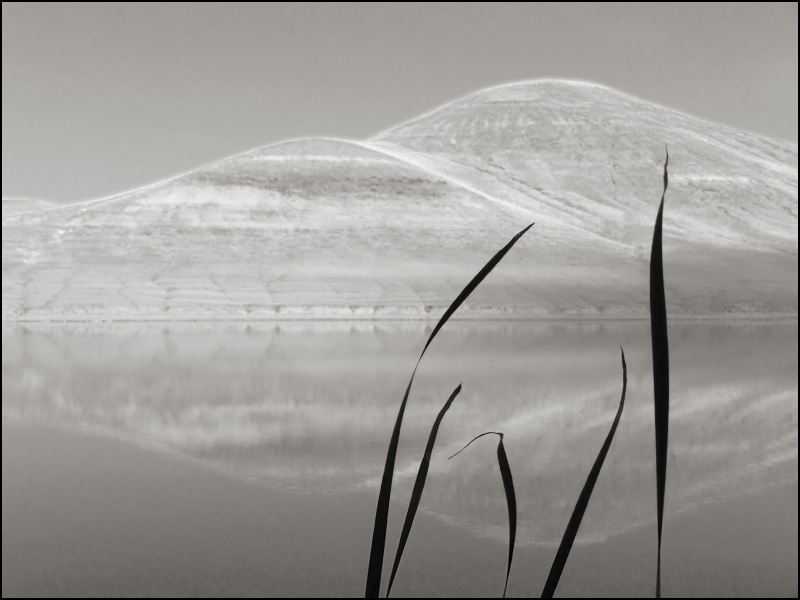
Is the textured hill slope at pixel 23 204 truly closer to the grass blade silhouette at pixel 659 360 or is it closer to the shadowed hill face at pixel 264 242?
the shadowed hill face at pixel 264 242

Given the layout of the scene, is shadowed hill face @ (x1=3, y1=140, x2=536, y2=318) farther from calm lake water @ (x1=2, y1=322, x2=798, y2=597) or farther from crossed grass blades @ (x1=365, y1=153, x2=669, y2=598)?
crossed grass blades @ (x1=365, y1=153, x2=669, y2=598)

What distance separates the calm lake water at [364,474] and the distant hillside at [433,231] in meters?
26.0

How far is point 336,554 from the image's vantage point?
1048cm

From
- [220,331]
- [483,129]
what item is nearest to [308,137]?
[483,129]

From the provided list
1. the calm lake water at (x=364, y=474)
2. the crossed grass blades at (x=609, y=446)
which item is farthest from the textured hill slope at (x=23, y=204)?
the crossed grass blades at (x=609, y=446)

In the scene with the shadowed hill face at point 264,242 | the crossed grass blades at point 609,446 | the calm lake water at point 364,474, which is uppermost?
the crossed grass blades at point 609,446

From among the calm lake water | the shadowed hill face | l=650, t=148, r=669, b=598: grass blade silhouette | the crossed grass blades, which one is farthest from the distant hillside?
l=650, t=148, r=669, b=598: grass blade silhouette

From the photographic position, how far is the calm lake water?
9.91m

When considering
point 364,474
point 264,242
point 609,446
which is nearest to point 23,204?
point 264,242

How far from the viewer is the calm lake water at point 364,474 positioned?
32.5 ft

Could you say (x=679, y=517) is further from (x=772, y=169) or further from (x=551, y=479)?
(x=772, y=169)

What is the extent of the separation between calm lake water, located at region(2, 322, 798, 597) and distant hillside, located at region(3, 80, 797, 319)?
2595 centimetres

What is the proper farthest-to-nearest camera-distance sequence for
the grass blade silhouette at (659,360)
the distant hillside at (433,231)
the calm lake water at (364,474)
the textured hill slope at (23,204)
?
the textured hill slope at (23,204)
the distant hillside at (433,231)
the calm lake water at (364,474)
the grass blade silhouette at (659,360)

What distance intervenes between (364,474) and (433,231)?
2202 inches
